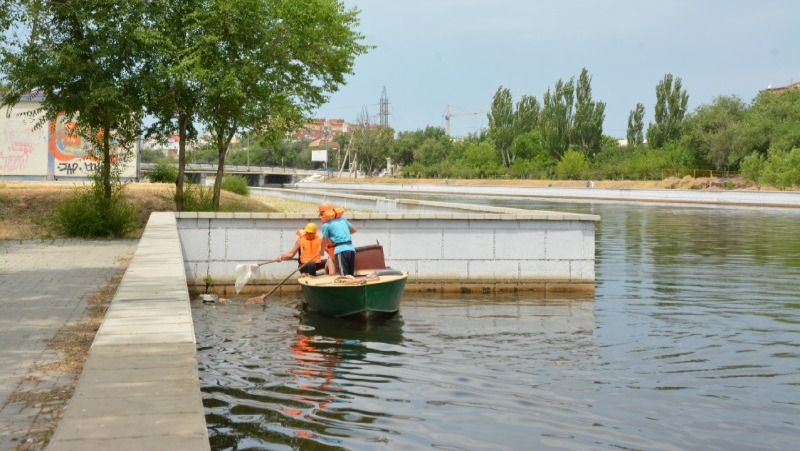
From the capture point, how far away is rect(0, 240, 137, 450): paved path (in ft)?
24.9

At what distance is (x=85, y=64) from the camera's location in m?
25.9

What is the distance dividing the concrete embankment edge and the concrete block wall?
9.34m

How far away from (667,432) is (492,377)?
2.76m

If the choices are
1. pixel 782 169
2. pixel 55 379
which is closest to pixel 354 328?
pixel 55 379

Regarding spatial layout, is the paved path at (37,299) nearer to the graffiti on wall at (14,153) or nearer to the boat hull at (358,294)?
the boat hull at (358,294)

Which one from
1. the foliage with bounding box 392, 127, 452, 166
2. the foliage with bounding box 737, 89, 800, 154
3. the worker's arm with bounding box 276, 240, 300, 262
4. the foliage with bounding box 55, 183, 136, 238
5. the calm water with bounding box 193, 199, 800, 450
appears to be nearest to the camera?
the calm water with bounding box 193, 199, 800, 450

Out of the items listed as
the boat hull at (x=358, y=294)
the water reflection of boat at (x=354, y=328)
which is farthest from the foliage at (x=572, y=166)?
the boat hull at (x=358, y=294)

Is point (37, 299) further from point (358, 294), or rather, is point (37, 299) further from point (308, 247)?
point (308, 247)

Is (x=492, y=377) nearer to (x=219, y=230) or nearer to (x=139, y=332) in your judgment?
(x=139, y=332)

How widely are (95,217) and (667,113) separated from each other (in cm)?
8782

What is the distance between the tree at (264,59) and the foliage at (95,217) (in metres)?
4.02

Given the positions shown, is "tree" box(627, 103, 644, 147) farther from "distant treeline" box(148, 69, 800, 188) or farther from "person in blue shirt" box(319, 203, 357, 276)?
"person in blue shirt" box(319, 203, 357, 276)

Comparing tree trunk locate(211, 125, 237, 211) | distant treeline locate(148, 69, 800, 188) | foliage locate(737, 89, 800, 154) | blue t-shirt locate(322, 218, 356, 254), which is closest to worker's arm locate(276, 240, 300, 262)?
blue t-shirt locate(322, 218, 356, 254)

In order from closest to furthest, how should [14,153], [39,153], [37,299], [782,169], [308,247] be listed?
1. [37,299]
2. [308,247]
3. [14,153]
4. [39,153]
5. [782,169]
